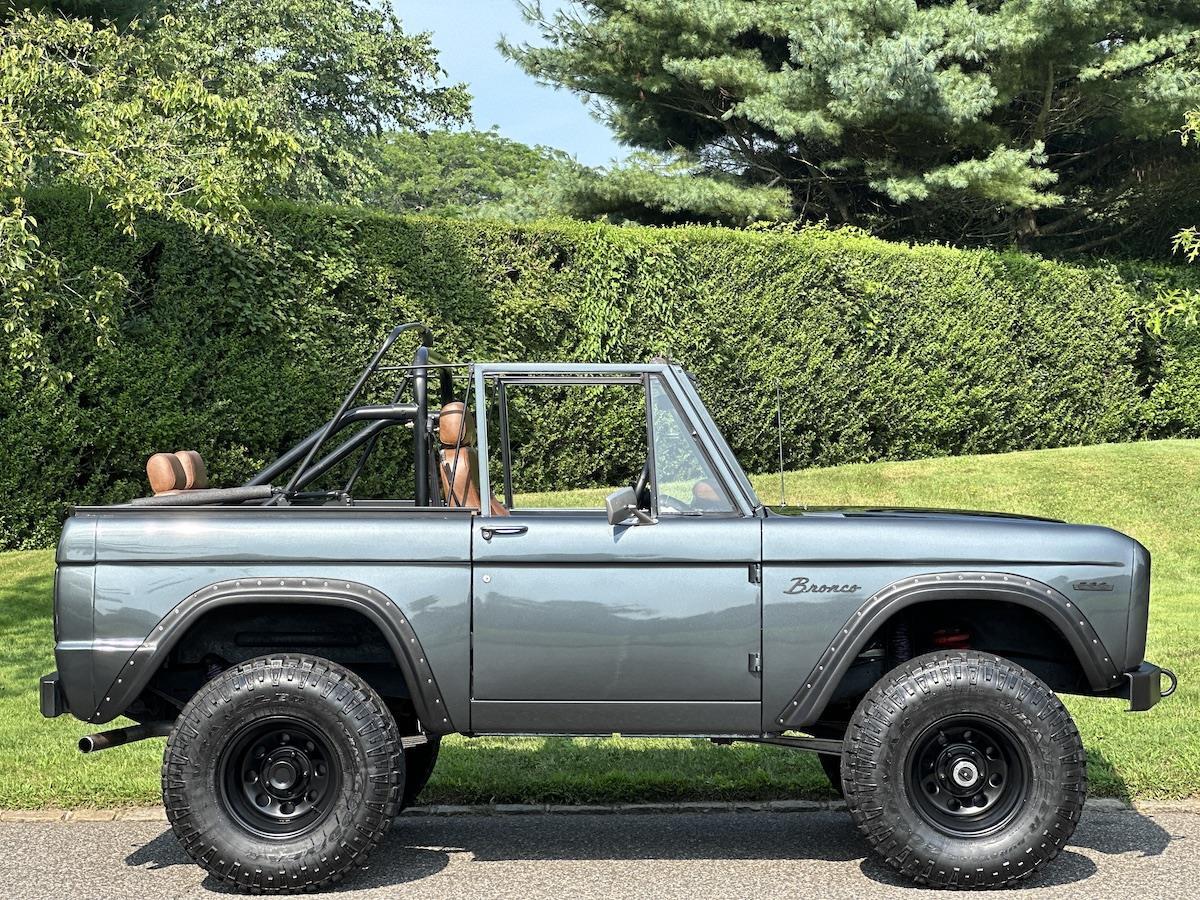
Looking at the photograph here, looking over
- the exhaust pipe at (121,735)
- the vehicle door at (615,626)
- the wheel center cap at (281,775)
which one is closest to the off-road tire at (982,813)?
the vehicle door at (615,626)

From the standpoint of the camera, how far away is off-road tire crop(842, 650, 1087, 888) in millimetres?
4938

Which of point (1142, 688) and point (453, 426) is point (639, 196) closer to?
point (453, 426)

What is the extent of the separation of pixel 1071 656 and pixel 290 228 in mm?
11481

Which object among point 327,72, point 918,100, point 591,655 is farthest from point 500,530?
point 327,72

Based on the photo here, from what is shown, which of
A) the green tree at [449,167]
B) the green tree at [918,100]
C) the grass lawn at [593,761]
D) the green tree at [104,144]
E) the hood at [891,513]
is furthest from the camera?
the green tree at [449,167]

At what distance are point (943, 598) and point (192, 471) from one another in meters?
3.41

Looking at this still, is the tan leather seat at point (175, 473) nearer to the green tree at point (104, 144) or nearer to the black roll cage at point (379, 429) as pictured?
the black roll cage at point (379, 429)

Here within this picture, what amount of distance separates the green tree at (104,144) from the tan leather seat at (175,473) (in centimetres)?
379

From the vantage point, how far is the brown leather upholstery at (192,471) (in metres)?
6.16

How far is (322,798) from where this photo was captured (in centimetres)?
502

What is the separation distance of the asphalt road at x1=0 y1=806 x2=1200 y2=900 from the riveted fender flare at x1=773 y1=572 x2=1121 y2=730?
2.26 ft

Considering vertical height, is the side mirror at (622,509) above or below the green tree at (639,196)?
below

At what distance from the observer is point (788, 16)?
71.3 ft

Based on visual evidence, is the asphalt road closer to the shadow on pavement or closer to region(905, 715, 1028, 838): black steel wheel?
the shadow on pavement
